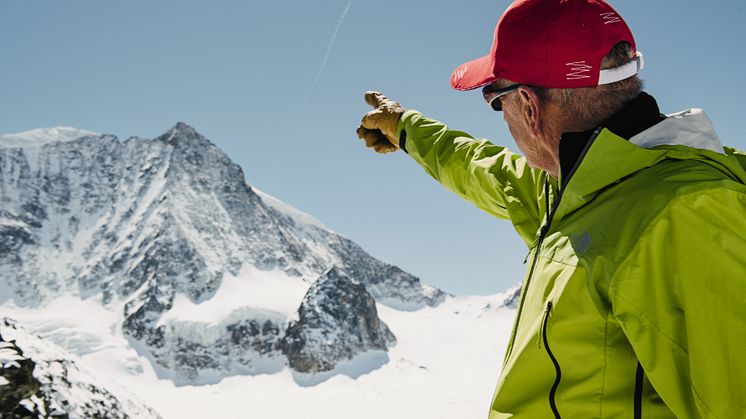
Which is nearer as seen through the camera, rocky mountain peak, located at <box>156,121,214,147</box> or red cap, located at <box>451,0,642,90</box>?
red cap, located at <box>451,0,642,90</box>

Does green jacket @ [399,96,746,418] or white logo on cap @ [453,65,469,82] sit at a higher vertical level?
white logo on cap @ [453,65,469,82]

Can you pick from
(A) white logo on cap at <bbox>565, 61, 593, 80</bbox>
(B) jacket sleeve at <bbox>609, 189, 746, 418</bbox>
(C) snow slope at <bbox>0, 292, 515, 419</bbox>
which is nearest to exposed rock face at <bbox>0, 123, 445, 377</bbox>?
(C) snow slope at <bbox>0, 292, 515, 419</bbox>

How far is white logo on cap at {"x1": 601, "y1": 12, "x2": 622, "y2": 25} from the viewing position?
5.16 ft

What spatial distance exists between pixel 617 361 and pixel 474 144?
2.01 m

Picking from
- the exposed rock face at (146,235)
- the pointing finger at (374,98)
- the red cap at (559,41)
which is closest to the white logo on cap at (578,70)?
the red cap at (559,41)

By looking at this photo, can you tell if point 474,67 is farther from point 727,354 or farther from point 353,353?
point 353,353

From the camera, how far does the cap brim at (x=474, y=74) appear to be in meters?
1.88

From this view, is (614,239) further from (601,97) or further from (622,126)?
(601,97)

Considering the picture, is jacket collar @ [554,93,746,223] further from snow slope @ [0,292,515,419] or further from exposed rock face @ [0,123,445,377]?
exposed rock face @ [0,123,445,377]

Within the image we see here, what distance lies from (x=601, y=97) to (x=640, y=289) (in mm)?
732

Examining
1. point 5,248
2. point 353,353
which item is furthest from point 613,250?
point 5,248

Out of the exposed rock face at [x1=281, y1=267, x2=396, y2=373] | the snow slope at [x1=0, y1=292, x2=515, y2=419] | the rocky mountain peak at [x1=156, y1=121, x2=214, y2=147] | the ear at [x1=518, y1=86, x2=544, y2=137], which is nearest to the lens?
the ear at [x1=518, y1=86, x2=544, y2=137]

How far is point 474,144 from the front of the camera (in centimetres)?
306

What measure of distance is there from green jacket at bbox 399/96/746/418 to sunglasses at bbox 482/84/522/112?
0.41 m
